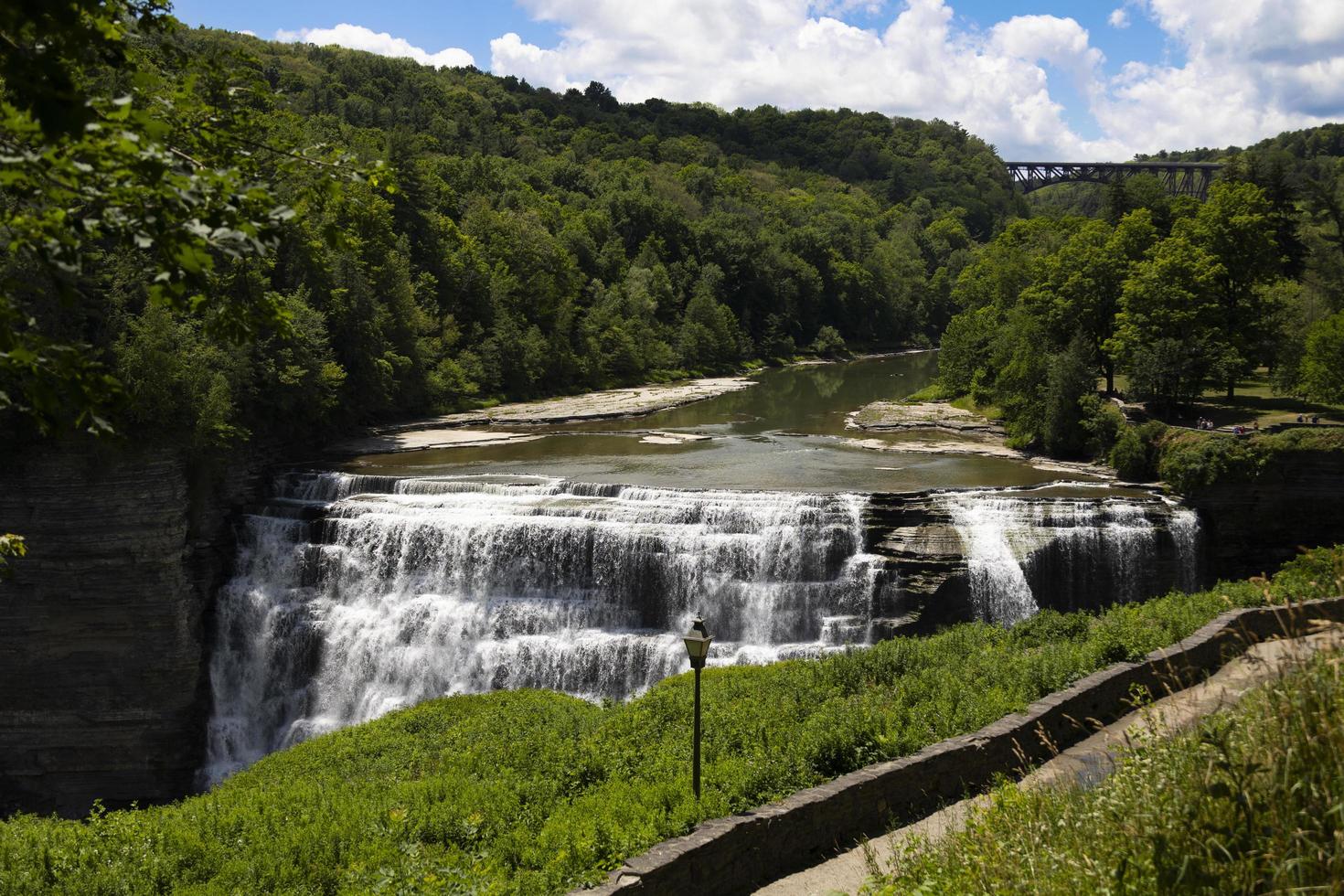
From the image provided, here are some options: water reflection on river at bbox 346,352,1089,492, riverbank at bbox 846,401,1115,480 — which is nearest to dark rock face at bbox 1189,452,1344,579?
riverbank at bbox 846,401,1115,480

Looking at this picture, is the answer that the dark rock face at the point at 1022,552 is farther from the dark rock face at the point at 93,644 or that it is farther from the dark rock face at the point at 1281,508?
the dark rock face at the point at 93,644

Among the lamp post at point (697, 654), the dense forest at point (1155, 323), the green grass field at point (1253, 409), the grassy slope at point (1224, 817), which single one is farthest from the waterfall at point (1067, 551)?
the grassy slope at point (1224, 817)

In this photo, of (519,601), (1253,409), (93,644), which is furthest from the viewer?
(1253,409)

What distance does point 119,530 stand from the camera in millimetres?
23906

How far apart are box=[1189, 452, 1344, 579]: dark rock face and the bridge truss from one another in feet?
331

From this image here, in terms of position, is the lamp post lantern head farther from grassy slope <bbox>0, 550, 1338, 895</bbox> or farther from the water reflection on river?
the water reflection on river

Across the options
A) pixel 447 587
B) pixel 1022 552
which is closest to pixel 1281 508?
pixel 1022 552

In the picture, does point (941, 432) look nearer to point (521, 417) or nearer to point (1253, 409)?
point (1253, 409)

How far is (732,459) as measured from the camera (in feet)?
110

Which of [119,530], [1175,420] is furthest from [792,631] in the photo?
[1175,420]

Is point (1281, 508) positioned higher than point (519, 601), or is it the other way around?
point (1281, 508)

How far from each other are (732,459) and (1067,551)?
12.5 metres

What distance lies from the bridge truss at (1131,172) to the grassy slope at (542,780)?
117 m

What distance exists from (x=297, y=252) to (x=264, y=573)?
632 inches
